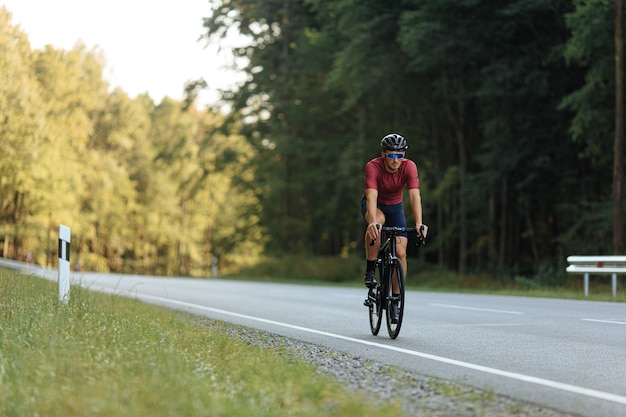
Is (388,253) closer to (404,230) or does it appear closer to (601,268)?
(404,230)

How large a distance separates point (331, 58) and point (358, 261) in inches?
403

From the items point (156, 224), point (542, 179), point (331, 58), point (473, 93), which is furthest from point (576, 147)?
point (156, 224)

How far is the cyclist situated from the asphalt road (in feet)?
3.54

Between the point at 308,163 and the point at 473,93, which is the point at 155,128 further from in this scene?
the point at 473,93

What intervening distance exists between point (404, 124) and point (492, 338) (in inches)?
1161

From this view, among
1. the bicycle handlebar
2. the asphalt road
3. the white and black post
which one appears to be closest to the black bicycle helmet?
the bicycle handlebar

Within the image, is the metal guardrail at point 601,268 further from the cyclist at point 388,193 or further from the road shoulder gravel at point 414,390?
the road shoulder gravel at point 414,390

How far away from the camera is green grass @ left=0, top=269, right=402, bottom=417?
540cm

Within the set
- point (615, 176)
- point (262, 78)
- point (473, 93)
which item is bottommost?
point (615, 176)

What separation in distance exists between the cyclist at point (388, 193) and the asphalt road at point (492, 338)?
1079 mm

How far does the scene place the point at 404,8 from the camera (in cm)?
3322

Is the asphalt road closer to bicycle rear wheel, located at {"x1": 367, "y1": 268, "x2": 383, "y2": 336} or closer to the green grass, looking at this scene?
bicycle rear wheel, located at {"x1": 367, "y1": 268, "x2": 383, "y2": 336}

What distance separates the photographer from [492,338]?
10.3 metres

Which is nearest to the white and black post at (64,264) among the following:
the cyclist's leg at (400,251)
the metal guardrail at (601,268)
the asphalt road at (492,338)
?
the asphalt road at (492,338)
